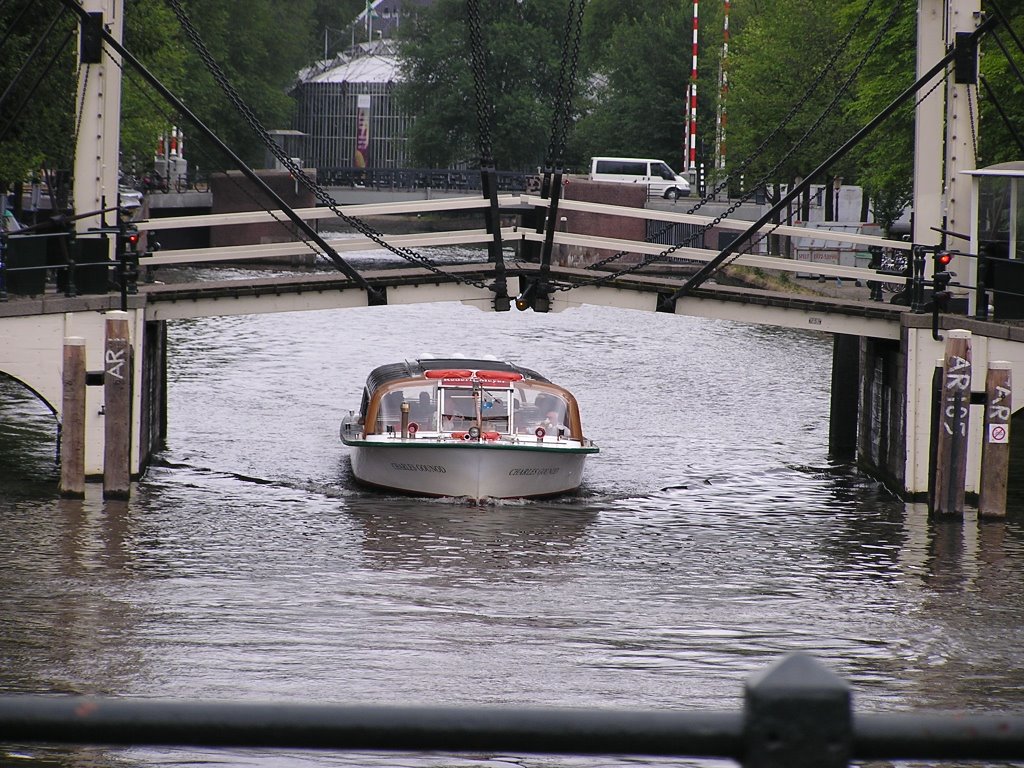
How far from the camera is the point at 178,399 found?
28375 millimetres

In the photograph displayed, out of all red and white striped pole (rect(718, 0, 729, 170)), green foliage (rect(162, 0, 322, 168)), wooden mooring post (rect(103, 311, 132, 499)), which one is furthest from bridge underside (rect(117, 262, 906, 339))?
green foliage (rect(162, 0, 322, 168))

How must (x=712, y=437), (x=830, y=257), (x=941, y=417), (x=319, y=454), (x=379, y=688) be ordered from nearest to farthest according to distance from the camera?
(x=379, y=688)
(x=941, y=417)
(x=319, y=454)
(x=712, y=437)
(x=830, y=257)

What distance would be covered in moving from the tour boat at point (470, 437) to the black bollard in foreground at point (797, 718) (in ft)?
55.4

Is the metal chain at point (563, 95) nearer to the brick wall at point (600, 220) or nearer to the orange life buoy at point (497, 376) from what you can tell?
the orange life buoy at point (497, 376)

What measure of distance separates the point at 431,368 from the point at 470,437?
2.15m

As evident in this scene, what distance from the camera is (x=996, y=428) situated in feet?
54.7

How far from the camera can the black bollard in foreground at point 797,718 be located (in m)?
2.32

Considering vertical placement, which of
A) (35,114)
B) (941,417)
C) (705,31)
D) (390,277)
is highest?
(705,31)

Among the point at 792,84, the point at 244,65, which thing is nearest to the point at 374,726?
the point at 792,84

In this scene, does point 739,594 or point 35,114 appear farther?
point 35,114

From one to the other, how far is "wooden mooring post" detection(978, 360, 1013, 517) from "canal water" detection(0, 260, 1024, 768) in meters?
0.58

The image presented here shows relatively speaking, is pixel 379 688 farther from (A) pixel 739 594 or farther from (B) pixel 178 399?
(B) pixel 178 399

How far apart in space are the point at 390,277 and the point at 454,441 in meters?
2.31

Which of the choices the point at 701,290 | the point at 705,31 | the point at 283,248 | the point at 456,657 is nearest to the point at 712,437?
the point at 701,290
